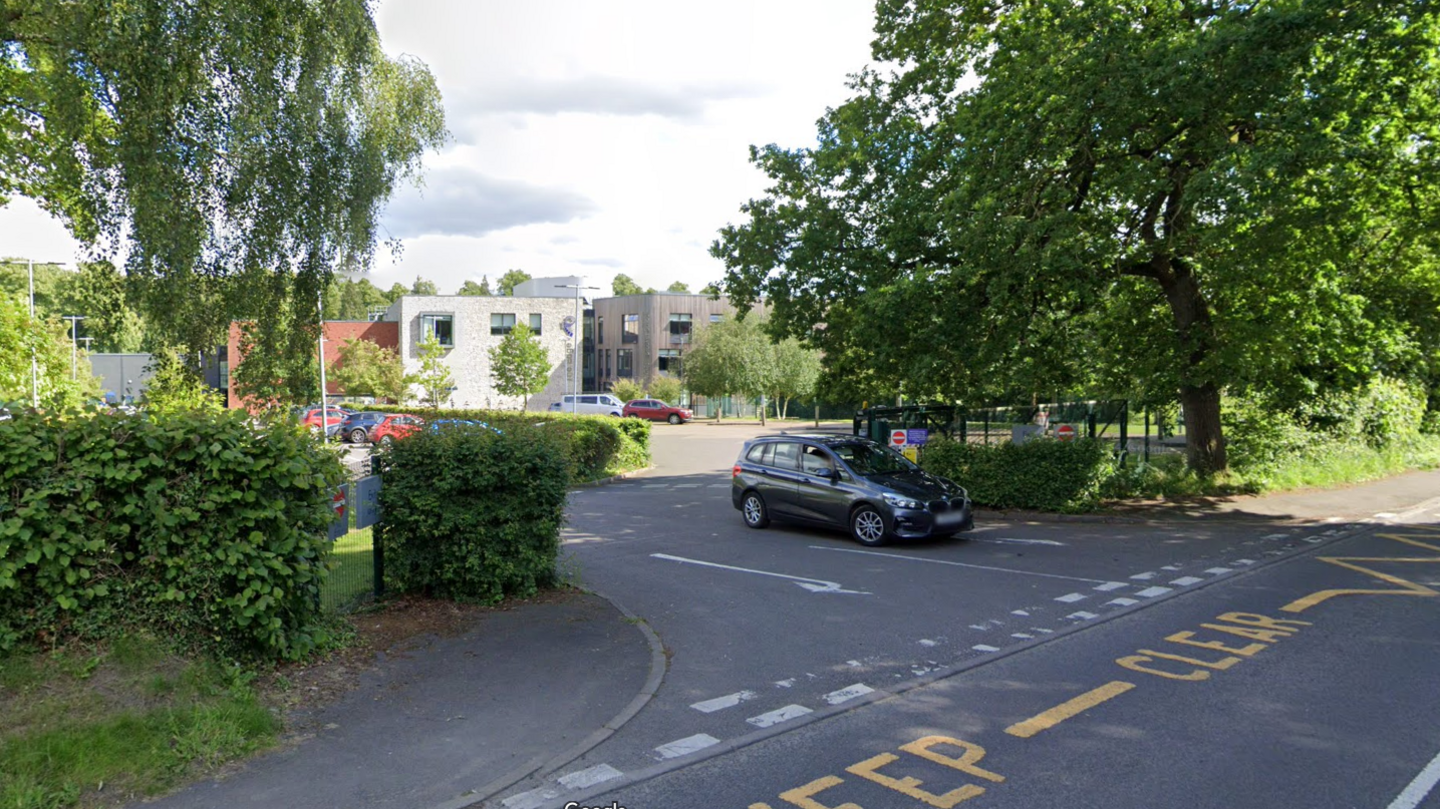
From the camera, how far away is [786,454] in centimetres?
1407

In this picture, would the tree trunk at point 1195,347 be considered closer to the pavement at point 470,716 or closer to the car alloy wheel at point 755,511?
the car alloy wheel at point 755,511

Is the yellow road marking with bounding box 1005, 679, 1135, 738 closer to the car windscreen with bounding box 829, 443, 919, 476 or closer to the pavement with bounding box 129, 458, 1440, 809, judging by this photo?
the pavement with bounding box 129, 458, 1440, 809

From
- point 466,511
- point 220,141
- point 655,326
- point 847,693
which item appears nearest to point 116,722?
point 466,511

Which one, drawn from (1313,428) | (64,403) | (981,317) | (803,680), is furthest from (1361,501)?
(64,403)

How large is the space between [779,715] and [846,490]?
7.42 metres

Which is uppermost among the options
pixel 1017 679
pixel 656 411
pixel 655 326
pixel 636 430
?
pixel 655 326

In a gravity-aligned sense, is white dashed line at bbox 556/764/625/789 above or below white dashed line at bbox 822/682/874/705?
above

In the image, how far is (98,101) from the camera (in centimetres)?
820

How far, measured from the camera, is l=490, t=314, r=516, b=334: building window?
6120 centimetres

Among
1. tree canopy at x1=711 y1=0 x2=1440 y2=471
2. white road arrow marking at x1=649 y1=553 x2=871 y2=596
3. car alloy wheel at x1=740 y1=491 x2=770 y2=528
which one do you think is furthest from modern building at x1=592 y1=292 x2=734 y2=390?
white road arrow marking at x1=649 y1=553 x2=871 y2=596

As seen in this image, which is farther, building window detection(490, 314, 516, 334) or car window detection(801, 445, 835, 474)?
building window detection(490, 314, 516, 334)

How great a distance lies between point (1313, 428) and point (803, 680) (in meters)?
20.4

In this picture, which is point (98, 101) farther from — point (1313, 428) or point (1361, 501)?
point (1313, 428)

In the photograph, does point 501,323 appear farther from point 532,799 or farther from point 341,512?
point 532,799
